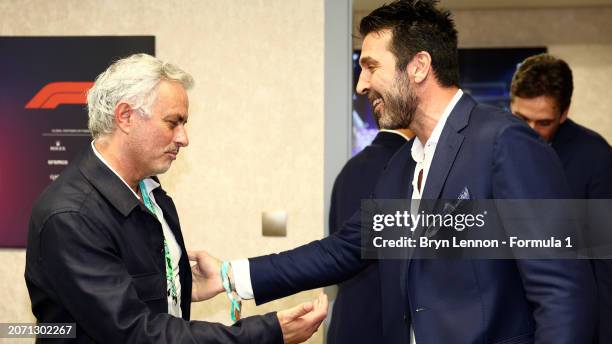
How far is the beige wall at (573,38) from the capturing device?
534 centimetres

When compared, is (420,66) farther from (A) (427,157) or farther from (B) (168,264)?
(B) (168,264)

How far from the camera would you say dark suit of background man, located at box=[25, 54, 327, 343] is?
1.61 meters

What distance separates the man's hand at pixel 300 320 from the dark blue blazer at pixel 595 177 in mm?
1540

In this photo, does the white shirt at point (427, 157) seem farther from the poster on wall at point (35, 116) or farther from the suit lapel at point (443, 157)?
the poster on wall at point (35, 116)

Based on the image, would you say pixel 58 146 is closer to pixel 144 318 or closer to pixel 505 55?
pixel 144 318

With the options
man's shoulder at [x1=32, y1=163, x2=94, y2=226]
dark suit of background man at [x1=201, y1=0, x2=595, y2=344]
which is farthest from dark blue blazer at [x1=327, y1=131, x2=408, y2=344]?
man's shoulder at [x1=32, y1=163, x2=94, y2=226]

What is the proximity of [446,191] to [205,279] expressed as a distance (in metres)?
0.95

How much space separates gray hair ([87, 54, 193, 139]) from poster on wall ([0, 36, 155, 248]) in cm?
122

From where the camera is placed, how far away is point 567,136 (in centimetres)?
297

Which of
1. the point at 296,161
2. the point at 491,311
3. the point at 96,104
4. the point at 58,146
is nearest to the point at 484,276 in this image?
the point at 491,311

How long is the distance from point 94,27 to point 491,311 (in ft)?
7.23

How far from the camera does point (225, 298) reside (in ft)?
9.92

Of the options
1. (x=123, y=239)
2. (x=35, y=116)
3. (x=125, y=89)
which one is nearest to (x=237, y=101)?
(x=35, y=116)

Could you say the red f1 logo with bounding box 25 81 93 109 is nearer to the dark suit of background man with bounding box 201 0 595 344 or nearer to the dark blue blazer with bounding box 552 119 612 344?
the dark suit of background man with bounding box 201 0 595 344
